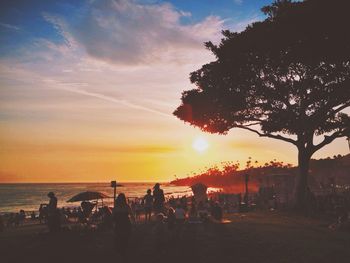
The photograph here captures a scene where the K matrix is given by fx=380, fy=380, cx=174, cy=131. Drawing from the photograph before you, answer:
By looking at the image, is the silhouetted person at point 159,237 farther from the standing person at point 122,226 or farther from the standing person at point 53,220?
the standing person at point 53,220

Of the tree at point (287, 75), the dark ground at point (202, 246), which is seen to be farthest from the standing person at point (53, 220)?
the tree at point (287, 75)

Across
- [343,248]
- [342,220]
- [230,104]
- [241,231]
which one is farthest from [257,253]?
[230,104]

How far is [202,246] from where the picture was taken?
1296cm

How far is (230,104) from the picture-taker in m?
25.7

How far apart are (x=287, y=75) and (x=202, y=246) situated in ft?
51.3

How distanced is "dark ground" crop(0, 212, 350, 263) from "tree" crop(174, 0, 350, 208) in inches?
362

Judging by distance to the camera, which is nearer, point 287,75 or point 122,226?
point 122,226

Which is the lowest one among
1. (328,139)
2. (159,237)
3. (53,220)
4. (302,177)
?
(159,237)

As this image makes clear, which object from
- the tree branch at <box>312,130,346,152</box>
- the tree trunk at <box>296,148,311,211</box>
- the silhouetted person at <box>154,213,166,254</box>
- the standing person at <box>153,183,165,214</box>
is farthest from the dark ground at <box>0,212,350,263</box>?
the tree branch at <box>312,130,346,152</box>

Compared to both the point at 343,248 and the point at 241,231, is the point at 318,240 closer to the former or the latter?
the point at 343,248

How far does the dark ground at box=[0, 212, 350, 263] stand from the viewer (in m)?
11.3

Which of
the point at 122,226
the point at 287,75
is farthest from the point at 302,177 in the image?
the point at 122,226

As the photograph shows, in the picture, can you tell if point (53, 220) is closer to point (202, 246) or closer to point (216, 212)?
point (202, 246)

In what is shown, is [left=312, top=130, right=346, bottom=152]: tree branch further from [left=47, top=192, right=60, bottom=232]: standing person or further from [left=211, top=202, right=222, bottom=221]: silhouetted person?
[left=47, top=192, right=60, bottom=232]: standing person
